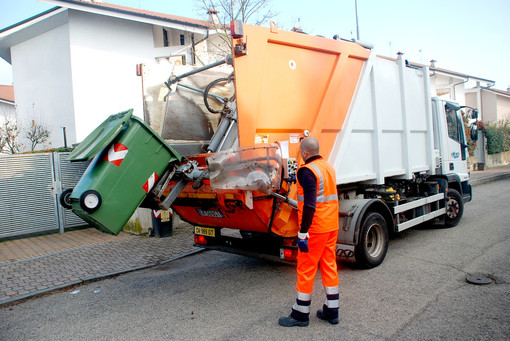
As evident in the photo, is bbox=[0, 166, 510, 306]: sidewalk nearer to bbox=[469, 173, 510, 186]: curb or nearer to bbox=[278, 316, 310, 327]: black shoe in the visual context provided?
bbox=[278, 316, 310, 327]: black shoe

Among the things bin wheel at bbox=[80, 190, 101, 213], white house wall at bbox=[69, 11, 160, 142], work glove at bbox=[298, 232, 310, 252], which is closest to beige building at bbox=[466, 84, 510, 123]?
white house wall at bbox=[69, 11, 160, 142]

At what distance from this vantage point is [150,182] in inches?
137

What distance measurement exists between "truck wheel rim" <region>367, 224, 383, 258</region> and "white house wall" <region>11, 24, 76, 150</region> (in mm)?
11359

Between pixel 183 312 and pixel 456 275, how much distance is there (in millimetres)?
2967

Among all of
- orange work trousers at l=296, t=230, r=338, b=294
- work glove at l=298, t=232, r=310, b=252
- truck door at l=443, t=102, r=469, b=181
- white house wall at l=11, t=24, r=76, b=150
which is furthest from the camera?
white house wall at l=11, t=24, r=76, b=150

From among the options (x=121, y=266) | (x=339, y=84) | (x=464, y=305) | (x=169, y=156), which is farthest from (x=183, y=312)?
(x=339, y=84)

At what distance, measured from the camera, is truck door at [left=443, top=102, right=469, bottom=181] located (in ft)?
22.3

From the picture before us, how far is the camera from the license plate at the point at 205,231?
4.56 metres

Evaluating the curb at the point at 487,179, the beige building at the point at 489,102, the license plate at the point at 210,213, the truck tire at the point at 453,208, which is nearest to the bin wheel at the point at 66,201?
the license plate at the point at 210,213

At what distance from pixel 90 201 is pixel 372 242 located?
3311 mm

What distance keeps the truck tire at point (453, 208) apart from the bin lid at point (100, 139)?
230 inches

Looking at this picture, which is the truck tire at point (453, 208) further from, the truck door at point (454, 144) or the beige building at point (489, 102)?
the beige building at point (489, 102)

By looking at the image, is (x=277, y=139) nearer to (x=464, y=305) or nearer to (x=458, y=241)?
(x=464, y=305)

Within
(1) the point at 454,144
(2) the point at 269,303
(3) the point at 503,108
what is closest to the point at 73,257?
(2) the point at 269,303
